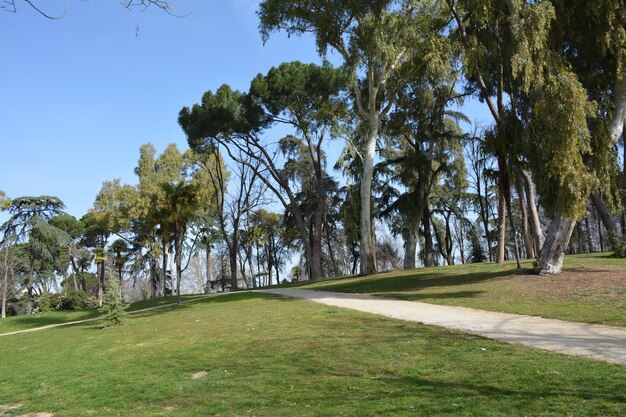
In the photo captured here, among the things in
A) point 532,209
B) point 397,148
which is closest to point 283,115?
point 397,148

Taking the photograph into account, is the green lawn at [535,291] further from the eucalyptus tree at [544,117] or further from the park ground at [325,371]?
the eucalyptus tree at [544,117]

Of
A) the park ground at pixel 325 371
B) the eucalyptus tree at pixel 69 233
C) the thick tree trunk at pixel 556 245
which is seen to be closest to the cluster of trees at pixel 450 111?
the thick tree trunk at pixel 556 245

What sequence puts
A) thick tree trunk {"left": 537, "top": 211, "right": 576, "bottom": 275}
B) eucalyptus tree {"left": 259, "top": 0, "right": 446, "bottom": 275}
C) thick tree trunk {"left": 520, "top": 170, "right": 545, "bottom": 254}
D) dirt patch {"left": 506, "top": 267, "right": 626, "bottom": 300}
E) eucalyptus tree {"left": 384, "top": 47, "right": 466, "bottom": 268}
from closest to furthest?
dirt patch {"left": 506, "top": 267, "right": 626, "bottom": 300} < thick tree trunk {"left": 537, "top": 211, "right": 576, "bottom": 275} < thick tree trunk {"left": 520, "top": 170, "right": 545, "bottom": 254} < eucalyptus tree {"left": 259, "top": 0, "right": 446, "bottom": 275} < eucalyptus tree {"left": 384, "top": 47, "right": 466, "bottom": 268}

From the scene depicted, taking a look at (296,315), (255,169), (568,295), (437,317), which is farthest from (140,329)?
(255,169)

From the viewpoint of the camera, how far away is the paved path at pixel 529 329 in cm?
726

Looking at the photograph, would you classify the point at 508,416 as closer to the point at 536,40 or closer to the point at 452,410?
the point at 452,410

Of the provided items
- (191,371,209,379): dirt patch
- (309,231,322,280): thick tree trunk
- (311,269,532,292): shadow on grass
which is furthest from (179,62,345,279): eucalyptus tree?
(191,371,209,379): dirt patch

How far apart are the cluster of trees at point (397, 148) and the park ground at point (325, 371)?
15.8ft

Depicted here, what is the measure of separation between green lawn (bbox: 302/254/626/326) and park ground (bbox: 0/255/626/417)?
10cm

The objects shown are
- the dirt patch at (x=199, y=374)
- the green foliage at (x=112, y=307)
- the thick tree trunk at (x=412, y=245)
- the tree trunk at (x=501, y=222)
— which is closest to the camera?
the dirt patch at (x=199, y=374)

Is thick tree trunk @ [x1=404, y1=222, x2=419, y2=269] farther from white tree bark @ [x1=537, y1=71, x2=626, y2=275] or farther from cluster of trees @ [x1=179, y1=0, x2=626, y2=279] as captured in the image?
white tree bark @ [x1=537, y1=71, x2=626, y2=275]

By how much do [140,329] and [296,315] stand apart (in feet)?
19.8

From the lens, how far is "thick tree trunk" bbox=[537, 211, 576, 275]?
16188 millimetres

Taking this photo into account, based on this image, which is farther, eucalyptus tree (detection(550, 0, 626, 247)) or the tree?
eucalyptus tree (detection(550, 0, 626, 247))
